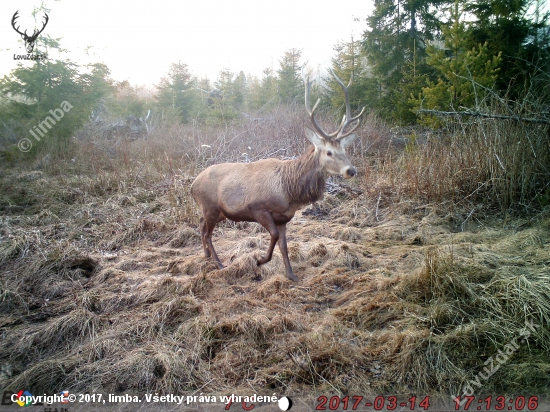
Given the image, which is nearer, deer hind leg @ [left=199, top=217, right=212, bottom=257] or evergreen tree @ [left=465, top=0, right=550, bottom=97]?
deer hind leg @ [left=199, top=217, right=212, bottom=257]

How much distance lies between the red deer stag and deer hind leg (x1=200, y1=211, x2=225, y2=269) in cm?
25

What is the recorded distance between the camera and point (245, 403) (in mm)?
2445

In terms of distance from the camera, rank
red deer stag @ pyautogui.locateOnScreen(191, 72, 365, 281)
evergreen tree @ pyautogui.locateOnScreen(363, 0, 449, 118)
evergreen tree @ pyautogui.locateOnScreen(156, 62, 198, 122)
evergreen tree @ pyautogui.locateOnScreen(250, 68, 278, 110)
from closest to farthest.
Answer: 1. red deer stag @ pyautogui.locateOnScreen(191, 72, 365, 281)
2. evergreen tree @ pyautogui.locateOnScreen(363, 0, 449, 118)
3. evergreen tree @ pyautogui.locateOnScreen(250, 68, 278, 110)
4. evergreen tree @ pyautogui.locateOnScreen(156, 62, 198, 122)

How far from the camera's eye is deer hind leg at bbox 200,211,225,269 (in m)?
4.74

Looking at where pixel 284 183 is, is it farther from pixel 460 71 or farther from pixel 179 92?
pixel 179 92

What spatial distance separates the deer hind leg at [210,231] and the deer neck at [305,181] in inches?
45.5

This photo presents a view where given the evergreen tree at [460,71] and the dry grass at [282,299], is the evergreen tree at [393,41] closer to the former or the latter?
the evergreen tree at [460,71]

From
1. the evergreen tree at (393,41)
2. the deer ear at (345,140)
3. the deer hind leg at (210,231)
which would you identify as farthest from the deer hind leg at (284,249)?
the evergreen tree at (393,41)

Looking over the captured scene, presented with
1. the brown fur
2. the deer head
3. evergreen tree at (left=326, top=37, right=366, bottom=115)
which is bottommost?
the brown fur

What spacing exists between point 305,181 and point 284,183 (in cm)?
27

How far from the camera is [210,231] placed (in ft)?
16.0

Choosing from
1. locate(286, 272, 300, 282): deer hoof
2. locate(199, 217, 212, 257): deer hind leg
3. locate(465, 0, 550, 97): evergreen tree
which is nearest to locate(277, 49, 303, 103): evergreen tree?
locate(465, 0, 550, 97): evergreen tree

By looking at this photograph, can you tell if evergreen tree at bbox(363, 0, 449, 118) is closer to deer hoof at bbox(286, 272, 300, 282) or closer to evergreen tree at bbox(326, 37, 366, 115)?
evergreen tree at bbox(326, 37, 366, 115)

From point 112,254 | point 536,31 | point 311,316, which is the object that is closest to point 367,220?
point 311,316
